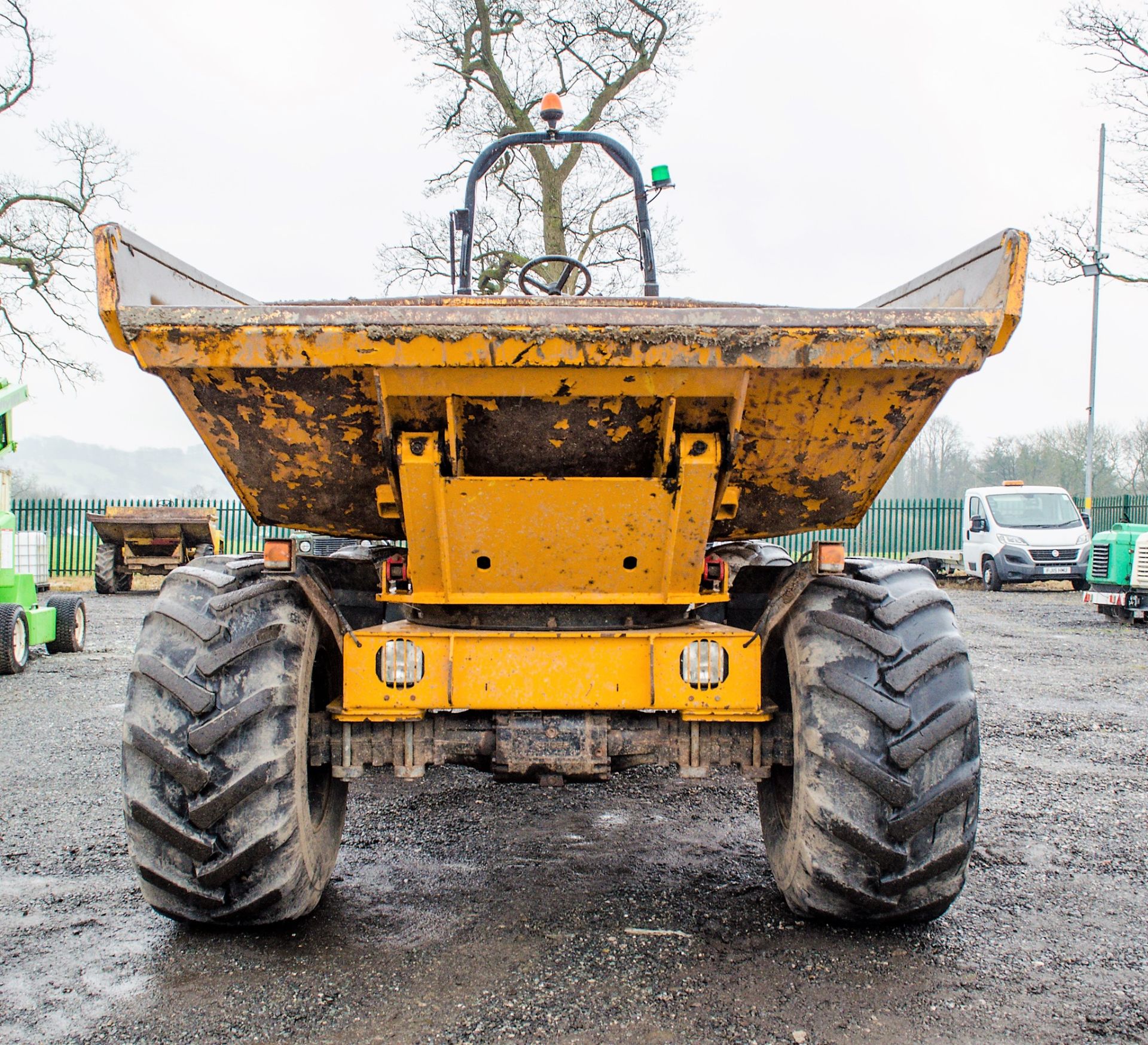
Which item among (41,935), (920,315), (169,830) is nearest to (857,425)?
(920,315)

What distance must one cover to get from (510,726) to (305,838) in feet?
2.23

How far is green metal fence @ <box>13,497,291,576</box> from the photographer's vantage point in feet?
74.5

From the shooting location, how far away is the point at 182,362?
7.63 ft

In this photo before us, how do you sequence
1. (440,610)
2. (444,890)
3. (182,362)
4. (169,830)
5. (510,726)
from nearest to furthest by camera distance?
1. (182,362)
2. (169,830)
3. (510,726)
4. (440,610)
5. (444,890)

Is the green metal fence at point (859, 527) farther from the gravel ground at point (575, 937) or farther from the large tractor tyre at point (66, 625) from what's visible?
the gravel ground at point (575, 937)

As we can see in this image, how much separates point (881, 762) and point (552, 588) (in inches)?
41.5

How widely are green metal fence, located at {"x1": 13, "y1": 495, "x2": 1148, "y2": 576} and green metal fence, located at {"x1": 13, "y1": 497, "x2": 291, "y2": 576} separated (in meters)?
0.02

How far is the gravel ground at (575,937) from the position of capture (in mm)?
2336

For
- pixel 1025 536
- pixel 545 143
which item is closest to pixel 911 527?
pixel 1025 536

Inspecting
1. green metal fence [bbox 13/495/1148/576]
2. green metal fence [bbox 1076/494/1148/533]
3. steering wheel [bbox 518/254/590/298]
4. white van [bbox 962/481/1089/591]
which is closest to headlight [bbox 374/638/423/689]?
steering wheel [bbox 518/254/590/298]

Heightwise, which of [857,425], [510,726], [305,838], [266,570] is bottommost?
[305,838]

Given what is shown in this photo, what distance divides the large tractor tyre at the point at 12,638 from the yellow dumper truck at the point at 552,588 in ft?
20.1

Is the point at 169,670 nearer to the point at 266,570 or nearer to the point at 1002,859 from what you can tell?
the point at 266,570

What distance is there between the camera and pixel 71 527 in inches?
931
